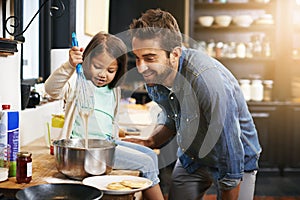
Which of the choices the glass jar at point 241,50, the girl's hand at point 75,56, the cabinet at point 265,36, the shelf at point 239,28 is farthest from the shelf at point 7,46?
the glass jar at point 241,50

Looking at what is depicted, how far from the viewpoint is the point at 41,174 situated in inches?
64.5

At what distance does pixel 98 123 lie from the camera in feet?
7.01

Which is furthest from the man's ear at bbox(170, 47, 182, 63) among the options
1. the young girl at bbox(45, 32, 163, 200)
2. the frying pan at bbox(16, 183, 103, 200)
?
the frying pan at bbox(16, 183, 103, 200)

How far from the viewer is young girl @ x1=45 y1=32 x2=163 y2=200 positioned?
6.21 feet

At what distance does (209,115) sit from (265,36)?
3487 millimetres

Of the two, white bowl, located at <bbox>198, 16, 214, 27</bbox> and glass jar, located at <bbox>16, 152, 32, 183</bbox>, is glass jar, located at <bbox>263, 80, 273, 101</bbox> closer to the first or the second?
white bowl, located at <bbox>198, 16, 214, 27</bbox>

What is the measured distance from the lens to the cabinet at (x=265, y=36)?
15.8 ft

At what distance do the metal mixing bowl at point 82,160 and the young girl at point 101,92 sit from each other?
216 mm

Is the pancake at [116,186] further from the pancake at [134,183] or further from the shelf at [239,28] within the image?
the shelf at [239,28]

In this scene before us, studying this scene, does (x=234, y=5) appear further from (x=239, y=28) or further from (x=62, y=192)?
(x=62, y=192)

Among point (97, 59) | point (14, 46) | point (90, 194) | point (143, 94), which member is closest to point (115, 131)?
point (97, 59)

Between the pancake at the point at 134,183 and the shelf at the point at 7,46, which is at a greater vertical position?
the shelf at the point at 7,46

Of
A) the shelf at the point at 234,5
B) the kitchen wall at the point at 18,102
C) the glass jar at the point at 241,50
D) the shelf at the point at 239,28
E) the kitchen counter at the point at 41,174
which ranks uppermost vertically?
the shelf at the point at 234,5

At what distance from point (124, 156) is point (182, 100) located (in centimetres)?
38
